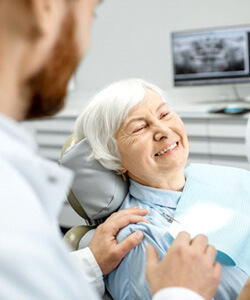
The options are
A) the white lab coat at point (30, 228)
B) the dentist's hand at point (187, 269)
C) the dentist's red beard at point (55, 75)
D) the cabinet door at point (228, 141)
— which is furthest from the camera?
the cabinet door at point (228, 141)

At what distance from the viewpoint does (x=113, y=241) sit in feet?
5.23

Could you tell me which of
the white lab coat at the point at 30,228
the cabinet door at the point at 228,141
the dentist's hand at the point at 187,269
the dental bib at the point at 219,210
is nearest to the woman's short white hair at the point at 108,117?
the dental bib at the point at 219,210

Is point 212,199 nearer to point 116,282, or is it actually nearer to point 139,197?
point 139,197

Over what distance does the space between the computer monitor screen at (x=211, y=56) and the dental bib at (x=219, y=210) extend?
7.09ft

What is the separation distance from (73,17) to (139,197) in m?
1.10

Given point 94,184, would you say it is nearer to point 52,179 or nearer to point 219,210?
point 219,210

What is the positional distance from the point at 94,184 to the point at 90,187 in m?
0.02

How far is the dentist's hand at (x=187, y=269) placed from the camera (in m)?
1.02

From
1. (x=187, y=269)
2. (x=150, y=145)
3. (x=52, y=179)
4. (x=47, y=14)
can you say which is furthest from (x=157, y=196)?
(x=47, y=14)

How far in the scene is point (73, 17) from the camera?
741 mm

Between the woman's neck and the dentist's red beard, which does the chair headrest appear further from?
the dentist's red beard

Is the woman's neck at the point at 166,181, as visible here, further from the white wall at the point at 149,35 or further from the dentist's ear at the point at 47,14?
the white wall at the point at 149,35

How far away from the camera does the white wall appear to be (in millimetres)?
4098

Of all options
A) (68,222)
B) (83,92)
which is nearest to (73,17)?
(68,222)
